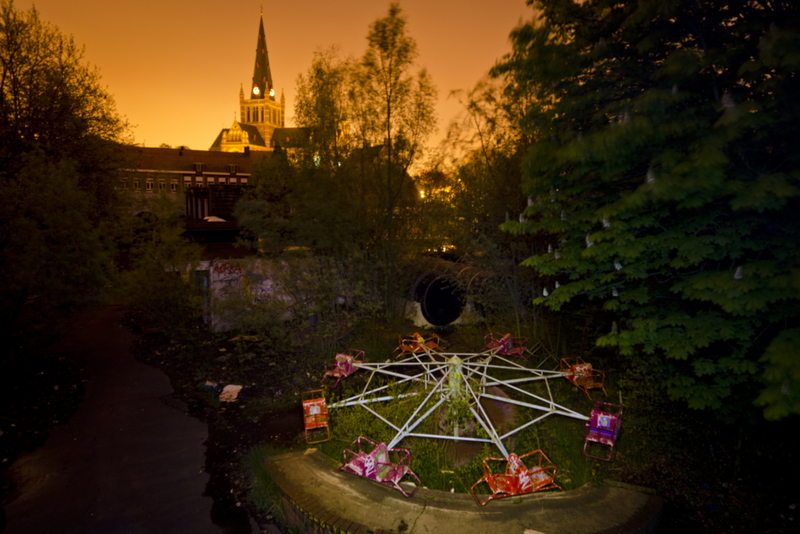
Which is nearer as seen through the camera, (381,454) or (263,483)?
(381,454)

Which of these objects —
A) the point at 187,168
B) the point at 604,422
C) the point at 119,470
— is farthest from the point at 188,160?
the point at 604,422

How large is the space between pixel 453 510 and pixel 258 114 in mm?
153850

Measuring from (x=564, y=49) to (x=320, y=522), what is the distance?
6855 millimetres

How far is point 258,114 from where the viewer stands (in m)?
139

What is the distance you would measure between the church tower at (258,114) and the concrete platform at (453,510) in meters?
131

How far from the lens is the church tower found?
126 m

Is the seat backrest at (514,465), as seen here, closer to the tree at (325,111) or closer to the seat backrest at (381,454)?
the seat backrest at (381,454)

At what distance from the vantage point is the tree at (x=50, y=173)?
332 inches

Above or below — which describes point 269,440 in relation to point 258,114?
below

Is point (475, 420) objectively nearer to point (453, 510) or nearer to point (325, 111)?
point (453, 510)

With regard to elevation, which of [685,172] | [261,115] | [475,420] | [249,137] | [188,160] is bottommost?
[475,420]

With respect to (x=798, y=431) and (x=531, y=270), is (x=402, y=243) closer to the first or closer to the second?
(x=531, y=270)

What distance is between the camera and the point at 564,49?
555 centimetres

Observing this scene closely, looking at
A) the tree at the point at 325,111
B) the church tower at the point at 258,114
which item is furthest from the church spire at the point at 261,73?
the tree at the point at 325,111
